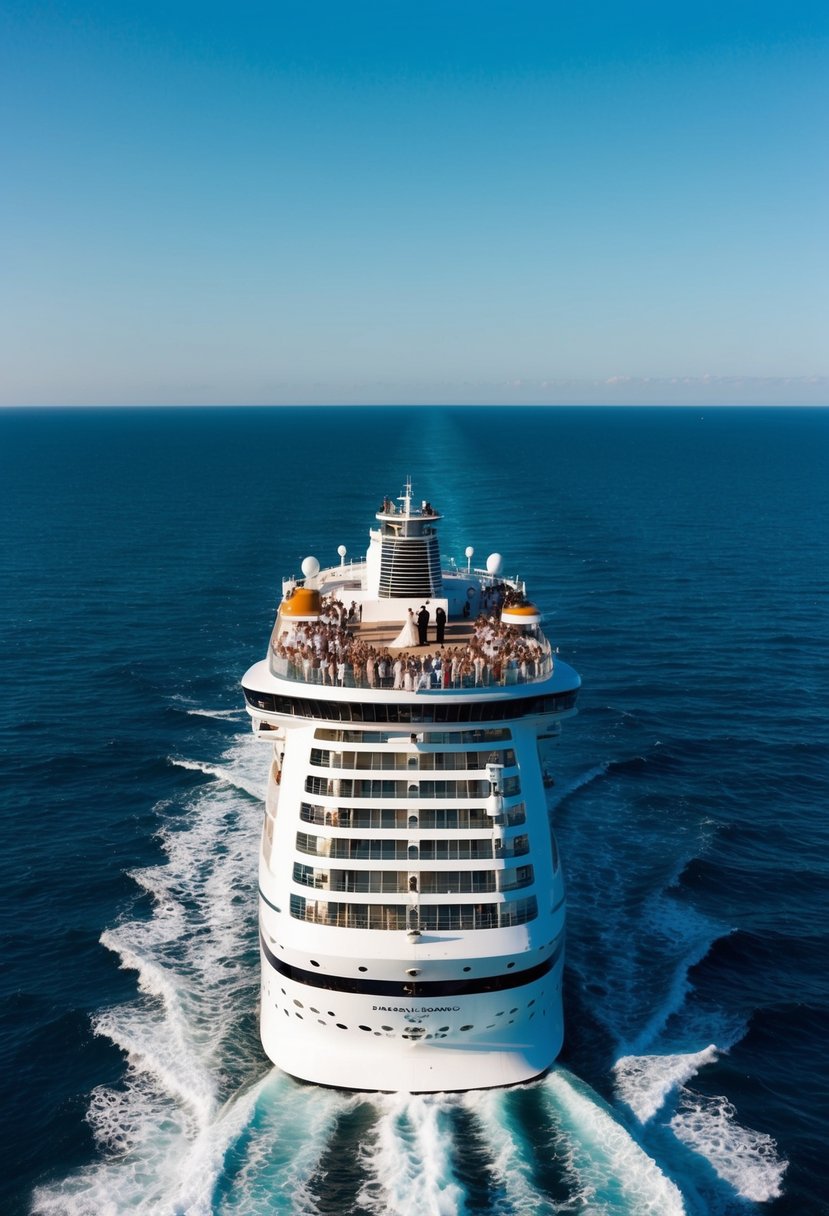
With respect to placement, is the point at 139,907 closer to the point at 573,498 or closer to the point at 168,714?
the point at 168,714

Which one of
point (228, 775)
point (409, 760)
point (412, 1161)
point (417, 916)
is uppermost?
point (409, 760)

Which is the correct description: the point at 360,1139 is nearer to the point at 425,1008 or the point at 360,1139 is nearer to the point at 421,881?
the point at 425,1008

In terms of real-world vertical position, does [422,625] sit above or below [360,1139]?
above

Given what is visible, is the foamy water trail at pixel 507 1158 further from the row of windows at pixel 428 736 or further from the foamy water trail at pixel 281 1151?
the row of windows at pixel 428 736

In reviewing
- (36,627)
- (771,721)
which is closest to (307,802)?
(771,721)

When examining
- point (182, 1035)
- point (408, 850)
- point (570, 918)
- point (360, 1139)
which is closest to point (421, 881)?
point (408, 850)
